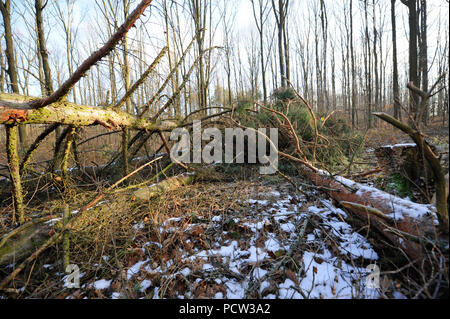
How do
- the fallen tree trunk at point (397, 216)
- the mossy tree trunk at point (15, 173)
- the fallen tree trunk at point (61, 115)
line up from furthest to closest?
1. the mossy tree trunk at point (15, 173)
2. the fallen tree trunk at point (61, 115)
3. the fallen tree trunk at point (397, 216)

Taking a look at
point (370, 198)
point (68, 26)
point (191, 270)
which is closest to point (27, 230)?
point (191, 270)

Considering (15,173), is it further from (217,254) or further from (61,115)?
(217,254)

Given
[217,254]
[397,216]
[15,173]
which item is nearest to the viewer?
[397,216]

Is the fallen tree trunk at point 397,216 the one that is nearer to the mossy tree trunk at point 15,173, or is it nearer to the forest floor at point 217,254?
the forest floor at point 217,254

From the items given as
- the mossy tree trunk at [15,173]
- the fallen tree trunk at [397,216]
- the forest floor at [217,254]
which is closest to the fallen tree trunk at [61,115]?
the mossy tree trunk at [15,173]

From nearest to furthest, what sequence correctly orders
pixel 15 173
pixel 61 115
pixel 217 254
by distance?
pixel 217 254 < pixel 15 173 < pixel 61 115

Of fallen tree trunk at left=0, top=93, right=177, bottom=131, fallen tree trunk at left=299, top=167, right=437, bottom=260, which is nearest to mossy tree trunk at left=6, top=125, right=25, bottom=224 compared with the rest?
fallen tree trunk at left=0, top=93, right=177, bottom=131

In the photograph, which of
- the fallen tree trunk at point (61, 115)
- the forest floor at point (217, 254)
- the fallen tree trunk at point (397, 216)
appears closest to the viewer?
the fallen tree trunk at point (397, 216)

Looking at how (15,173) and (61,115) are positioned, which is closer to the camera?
(15,173)

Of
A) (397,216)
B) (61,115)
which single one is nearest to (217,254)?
(397,216)

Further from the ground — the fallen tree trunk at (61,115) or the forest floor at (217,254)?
the fallen tree trunk at (61,115)

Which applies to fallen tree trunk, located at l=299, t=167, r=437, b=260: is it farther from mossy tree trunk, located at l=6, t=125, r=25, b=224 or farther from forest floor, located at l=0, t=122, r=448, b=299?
mossy tree trunk, located at l=6, t=125, r=25, b=224

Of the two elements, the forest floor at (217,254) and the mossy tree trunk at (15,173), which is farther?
the mossy tree trunk at (15,173)

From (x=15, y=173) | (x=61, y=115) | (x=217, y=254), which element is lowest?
(x=217, y=254)
